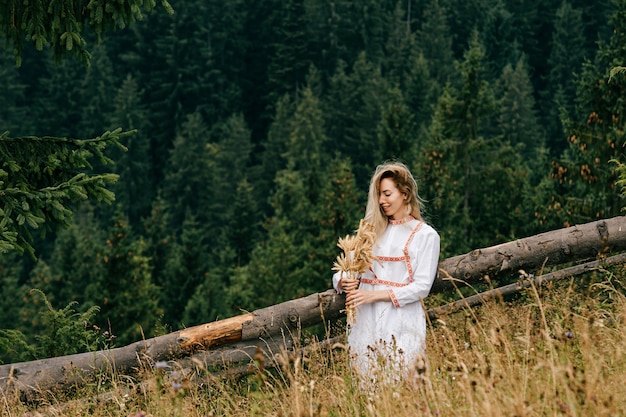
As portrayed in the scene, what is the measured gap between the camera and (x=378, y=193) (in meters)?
5.06

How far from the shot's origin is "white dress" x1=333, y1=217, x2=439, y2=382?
15.5ft

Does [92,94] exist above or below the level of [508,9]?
below

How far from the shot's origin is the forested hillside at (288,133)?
33000mm

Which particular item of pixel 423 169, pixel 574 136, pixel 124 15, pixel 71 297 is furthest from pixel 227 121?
pixel 124 15

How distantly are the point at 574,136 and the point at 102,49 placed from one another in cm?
7820

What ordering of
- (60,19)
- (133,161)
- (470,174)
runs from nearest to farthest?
(60,19), (470,174), (133,161)

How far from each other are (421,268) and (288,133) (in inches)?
2840

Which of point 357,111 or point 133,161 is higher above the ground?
point 357,111

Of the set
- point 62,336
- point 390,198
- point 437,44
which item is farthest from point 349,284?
point 437,44

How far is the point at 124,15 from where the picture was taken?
21.9 feet

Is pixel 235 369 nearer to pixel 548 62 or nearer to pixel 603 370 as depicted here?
pixel 603 370

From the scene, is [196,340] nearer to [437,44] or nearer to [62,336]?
[62,336]

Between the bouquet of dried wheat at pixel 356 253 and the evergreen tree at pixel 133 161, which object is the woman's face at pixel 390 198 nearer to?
the bouquet of dried wheat at pixel 356 253

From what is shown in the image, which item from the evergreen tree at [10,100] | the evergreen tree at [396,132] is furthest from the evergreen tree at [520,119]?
the evergreen tree at [10,100]
